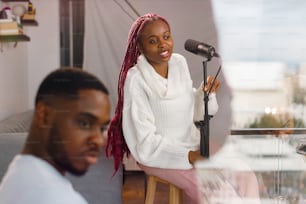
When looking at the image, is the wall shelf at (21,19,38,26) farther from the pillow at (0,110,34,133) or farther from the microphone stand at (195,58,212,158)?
the microphone stand at (195,58,212,158)

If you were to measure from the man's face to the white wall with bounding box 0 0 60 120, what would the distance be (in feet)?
0.24

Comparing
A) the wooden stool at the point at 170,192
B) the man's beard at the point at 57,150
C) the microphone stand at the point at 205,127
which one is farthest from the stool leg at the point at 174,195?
the man's beard at the point at 57,150

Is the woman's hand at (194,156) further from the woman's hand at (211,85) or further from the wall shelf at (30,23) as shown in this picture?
the wall shelf at (30,23)

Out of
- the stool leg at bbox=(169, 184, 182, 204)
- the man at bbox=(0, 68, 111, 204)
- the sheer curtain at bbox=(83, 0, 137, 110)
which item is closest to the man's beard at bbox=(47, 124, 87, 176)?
the man at bbox=(0, 68, 111, 204)

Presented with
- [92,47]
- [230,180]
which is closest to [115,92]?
[92,47]

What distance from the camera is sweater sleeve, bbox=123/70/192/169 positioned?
83cm

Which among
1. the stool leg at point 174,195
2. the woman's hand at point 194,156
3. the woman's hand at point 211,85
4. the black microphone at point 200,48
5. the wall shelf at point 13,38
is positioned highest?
the wall shelf at point 13,38

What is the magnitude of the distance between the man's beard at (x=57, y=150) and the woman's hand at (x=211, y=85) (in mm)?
317

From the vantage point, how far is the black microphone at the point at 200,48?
2.70 ft

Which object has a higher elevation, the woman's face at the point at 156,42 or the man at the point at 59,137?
the woman's face at the point at 156,42

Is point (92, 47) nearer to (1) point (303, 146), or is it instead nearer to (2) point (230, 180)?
(2) point (230, 180)

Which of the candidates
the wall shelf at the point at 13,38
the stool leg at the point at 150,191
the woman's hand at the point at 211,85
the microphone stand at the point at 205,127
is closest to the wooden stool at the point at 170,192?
the stool leg at the point at 150,191

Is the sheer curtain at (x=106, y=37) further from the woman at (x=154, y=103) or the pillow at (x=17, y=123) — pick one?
the pillow at (x=17, y=123)

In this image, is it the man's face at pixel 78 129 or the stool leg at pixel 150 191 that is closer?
the man's face at pixel 78 129
